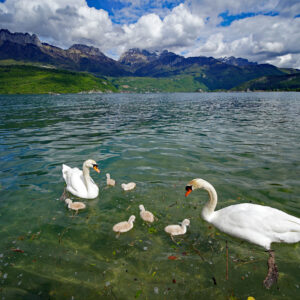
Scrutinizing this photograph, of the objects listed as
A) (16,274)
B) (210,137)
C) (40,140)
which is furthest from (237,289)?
(40,140)

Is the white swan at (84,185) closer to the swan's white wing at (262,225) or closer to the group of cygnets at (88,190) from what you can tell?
the group of cygnets at (88,190)

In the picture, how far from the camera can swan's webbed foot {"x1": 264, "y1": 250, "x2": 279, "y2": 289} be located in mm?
5375

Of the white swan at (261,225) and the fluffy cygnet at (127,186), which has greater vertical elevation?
the white swan at (261,225)

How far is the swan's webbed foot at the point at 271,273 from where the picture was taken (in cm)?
538

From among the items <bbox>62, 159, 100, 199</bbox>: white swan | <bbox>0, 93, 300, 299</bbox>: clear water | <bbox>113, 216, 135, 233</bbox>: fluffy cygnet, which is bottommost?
<bbox>0, 93, 300, 299</bbox>: clear water

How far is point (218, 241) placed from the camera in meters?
6.94

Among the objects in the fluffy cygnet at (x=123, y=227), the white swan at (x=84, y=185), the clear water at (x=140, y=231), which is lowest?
the clear water at (x=140, y=231)

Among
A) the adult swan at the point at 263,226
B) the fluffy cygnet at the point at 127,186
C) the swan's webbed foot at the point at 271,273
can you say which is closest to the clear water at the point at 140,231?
the swan's webbed foot at the point at 271,273

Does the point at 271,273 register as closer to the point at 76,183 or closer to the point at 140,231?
the point at 140,231

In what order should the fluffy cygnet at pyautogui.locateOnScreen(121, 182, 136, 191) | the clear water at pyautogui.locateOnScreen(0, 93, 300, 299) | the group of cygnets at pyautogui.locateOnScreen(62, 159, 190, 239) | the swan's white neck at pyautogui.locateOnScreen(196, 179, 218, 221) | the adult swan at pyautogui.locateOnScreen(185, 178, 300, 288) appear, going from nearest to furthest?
the clear water at pyautogui.locateOnScreen(0, 93, 300, 299), the adult swan at pyautogui.locateOnScreen(185, 178, 300, 288), the group of cygnets at pyautogui.locateOnScreen(62, 159, 190, 239), the swan's white neck at pyautogui.locateOnScreen(196, 179, 218, 221), the fluffy cygnet at pyautogui.locateOnScreen(121, 182, 136, 191)

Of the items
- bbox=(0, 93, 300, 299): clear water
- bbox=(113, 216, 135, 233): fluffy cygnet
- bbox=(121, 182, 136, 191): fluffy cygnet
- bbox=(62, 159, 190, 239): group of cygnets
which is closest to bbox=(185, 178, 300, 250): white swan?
bbox=(0, 93, 300, 299): clear water

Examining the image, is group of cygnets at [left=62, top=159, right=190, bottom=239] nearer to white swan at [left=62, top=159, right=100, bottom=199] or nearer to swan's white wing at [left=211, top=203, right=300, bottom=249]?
white swan at [left=62, top=159, right=100, bottom=199]

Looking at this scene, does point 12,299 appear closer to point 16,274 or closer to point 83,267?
point 16,274

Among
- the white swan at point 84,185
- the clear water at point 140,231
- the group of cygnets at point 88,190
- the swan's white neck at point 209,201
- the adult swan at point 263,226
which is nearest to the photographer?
the clear water at point 140,231
